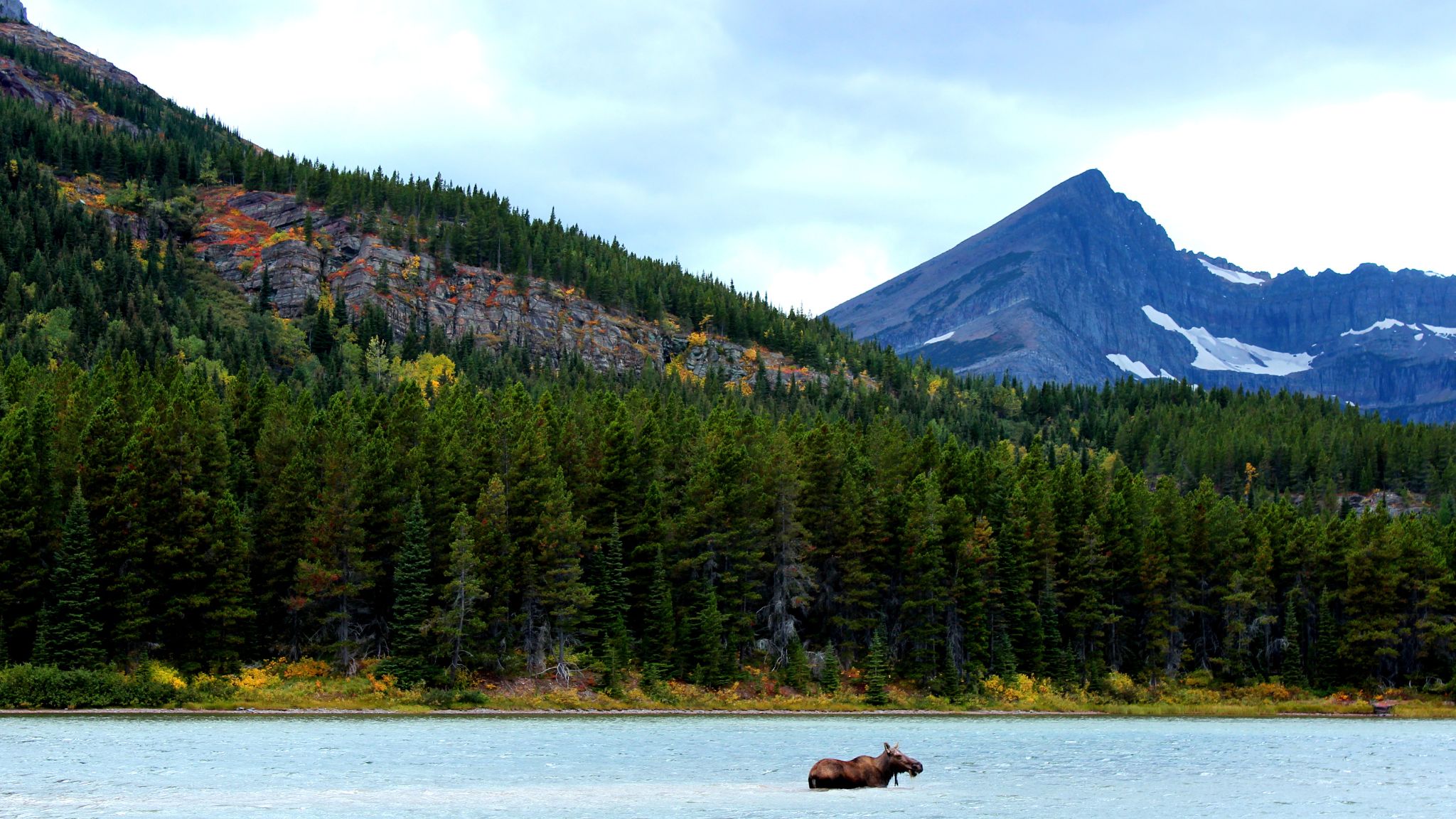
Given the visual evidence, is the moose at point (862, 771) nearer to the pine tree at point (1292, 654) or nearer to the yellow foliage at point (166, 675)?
the yellow foliage at point (166, 675)

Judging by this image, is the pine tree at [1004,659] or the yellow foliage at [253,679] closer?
the yellow foliage at [253,679]

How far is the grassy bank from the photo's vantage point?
221 ft

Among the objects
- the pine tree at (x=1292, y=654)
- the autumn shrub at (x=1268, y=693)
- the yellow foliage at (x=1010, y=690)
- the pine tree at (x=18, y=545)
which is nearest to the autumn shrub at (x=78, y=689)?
the pine tree at (x=18, y=545)

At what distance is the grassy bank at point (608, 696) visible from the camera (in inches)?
2657

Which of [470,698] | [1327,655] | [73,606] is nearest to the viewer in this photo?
[73,606]

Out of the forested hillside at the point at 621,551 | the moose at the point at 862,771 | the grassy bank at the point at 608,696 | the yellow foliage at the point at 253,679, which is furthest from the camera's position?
the forested hillside at the point at 621,551

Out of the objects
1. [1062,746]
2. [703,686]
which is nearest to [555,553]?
[703,686]

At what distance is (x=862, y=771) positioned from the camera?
128 ft

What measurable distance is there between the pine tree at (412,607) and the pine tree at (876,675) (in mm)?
32017

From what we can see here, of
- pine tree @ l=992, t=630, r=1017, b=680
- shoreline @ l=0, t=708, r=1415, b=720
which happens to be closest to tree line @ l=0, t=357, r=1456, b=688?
pine tree @ l=992, t=630, r=1017, b=680

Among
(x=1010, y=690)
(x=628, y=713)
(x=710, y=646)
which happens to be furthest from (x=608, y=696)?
(x=1010, y=690)

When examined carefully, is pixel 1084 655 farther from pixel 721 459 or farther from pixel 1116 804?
pixel 1116 804

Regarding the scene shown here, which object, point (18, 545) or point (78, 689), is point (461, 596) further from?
point (18, 545)

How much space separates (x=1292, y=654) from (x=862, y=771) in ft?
281
